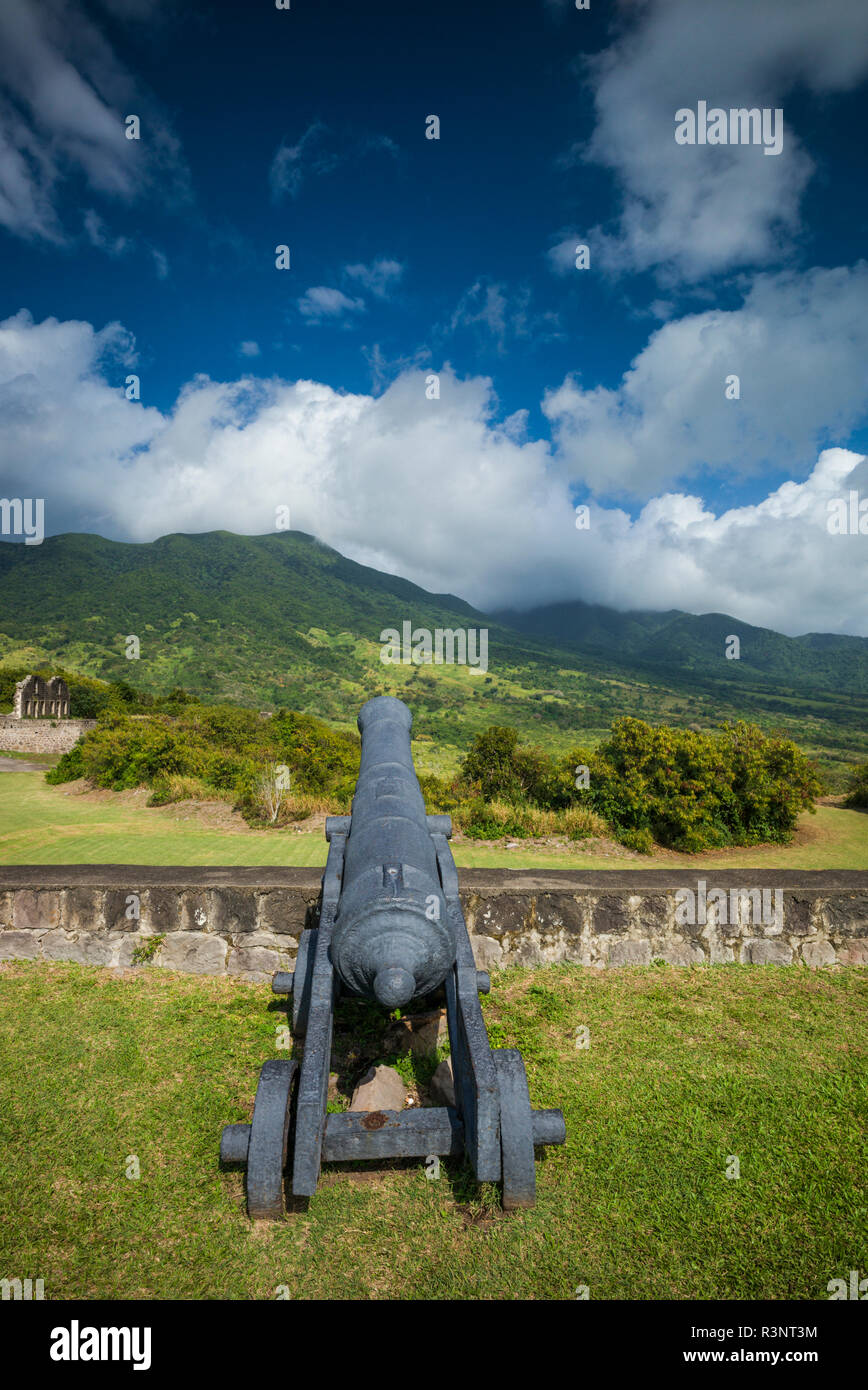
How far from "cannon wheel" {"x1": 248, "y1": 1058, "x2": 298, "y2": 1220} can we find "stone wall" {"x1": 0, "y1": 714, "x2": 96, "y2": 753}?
2640 cm

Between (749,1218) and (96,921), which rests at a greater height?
(96,921)

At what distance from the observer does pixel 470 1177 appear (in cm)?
316

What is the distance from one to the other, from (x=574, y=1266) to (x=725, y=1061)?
1.98 metres

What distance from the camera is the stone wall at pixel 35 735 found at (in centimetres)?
2569

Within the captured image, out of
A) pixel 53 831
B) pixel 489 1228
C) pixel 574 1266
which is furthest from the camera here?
pixel 53 831

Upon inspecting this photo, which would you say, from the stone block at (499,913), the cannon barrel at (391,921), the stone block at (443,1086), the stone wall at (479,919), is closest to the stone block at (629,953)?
the stone wall at (479,919)

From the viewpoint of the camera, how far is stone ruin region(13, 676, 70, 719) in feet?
90.3

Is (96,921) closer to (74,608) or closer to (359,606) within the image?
(74,608)

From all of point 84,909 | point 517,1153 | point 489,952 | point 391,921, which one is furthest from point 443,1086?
point 84,909

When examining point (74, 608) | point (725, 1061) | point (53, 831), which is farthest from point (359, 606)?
point (725, 1061)

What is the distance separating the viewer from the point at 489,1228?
2.84 metres

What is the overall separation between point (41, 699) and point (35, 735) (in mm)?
4253

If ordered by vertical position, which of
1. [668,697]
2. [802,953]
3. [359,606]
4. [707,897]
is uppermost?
[359,606]
